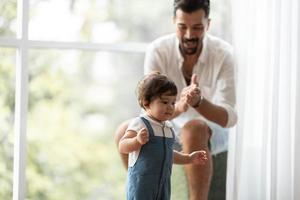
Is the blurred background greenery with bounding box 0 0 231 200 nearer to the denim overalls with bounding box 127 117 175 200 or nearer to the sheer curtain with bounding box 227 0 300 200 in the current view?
the sheer curtain with bounding box 227 0 300 200

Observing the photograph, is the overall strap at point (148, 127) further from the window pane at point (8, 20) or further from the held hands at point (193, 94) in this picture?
the window pane at point (8, 20)

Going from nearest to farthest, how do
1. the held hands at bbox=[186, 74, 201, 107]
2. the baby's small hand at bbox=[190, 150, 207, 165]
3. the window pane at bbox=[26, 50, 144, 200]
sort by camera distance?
the baby's small hand at bbox=[190, 150, 207, 165], the held hands at bbox=[186, 74, 201, 107], the window pane at bbox=[26, 50, 144, 200]

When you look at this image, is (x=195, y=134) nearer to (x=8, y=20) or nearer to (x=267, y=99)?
(x=267, y=99)

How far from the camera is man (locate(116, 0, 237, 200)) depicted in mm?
2561

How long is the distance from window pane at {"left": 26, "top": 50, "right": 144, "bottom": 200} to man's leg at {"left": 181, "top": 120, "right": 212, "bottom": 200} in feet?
2.08

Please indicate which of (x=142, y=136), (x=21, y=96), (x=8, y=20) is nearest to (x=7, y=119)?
(x=21, y=96)

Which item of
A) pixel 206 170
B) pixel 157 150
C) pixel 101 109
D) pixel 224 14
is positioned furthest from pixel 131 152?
pixel 224 14

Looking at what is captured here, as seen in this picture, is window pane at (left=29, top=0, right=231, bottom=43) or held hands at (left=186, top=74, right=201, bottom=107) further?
window pane at (left=29, top=0, right=231, bottom=43)

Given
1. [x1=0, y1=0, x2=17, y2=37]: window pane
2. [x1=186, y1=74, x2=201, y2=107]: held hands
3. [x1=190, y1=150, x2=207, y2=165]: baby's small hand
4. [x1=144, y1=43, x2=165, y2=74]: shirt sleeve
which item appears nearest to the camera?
[x1=190, y1=150, x2=207, y2=165]: baby's small hand

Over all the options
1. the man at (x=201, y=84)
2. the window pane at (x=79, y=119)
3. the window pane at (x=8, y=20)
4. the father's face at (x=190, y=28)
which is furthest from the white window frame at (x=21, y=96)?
the father's face at (x=190, y=28)

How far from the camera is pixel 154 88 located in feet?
7.10

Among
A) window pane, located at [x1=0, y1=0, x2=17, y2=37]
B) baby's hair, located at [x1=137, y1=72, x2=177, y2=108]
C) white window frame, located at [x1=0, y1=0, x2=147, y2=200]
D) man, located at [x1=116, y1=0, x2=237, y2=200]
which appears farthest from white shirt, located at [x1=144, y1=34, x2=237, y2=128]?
window pane, located at [x1=0, y1=0, x2=17, y2=37]

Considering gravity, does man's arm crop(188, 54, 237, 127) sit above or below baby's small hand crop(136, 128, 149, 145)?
above

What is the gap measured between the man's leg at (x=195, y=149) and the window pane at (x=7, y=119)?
35.0 inches
